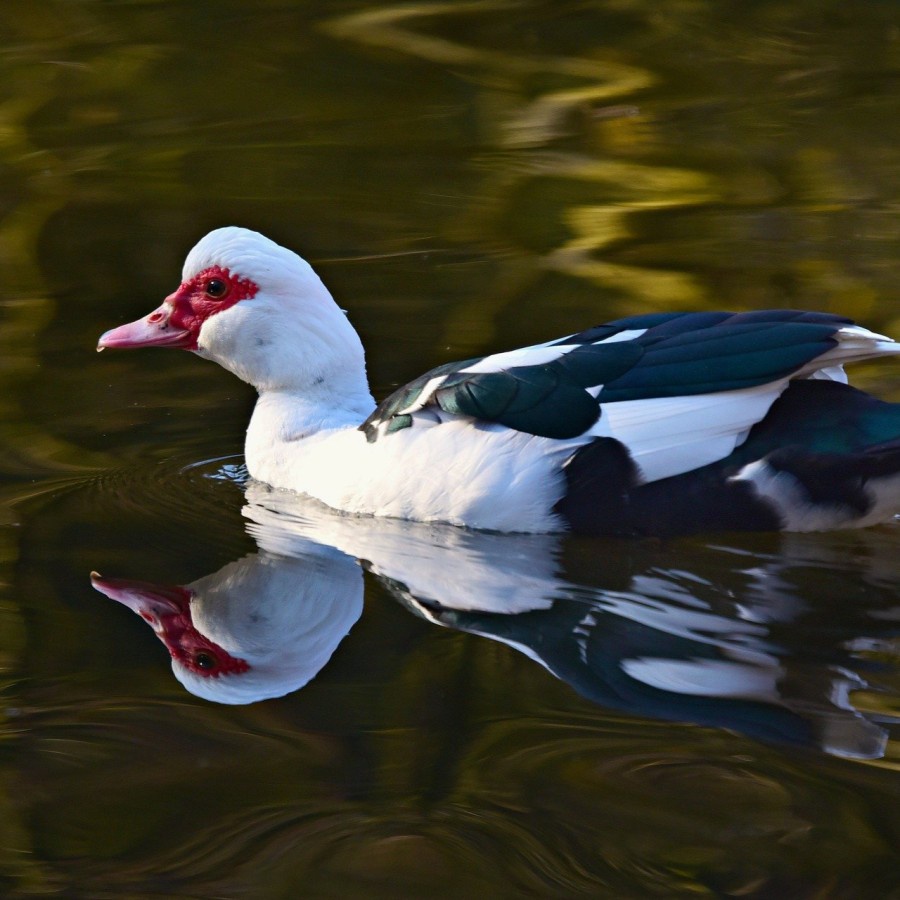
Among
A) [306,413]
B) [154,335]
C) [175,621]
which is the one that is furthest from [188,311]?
[175,621]

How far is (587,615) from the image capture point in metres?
5.24

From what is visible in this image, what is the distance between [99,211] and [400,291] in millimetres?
2511

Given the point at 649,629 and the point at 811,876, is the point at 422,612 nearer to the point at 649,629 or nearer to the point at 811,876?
the point at 649,629

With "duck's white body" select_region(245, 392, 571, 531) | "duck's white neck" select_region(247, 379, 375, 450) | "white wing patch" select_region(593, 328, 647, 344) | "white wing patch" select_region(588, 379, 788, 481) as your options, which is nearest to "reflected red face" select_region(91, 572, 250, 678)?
"duck's white body" select_region(245, 392, 571, 531)

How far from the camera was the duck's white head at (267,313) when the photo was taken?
647cm

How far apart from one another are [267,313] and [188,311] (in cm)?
39

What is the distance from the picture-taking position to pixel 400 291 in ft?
28.8

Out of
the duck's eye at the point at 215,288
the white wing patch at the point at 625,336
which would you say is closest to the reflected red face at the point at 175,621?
the duck's eye at the point at 215,288

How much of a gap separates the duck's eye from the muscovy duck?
2.98 ft

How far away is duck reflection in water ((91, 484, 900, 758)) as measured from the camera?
454cm

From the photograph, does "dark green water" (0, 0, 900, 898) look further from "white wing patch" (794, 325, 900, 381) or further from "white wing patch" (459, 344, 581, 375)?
"white wing patch" (794, 325, 900, 381)

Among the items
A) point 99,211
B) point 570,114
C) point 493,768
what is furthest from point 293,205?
point 493,768

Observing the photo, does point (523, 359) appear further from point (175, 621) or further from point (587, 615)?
point (175, 621)

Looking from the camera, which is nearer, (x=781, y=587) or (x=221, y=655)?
(x=221, y=655)
